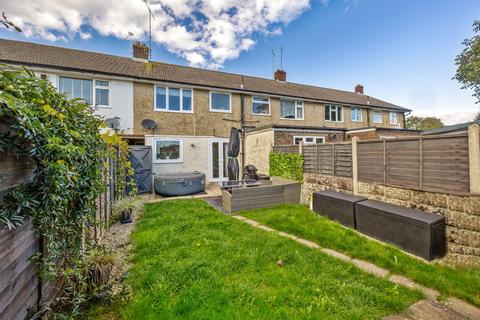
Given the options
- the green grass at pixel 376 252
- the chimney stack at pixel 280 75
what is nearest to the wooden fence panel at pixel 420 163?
the green grass at pixel 376 252

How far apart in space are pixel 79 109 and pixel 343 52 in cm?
1453

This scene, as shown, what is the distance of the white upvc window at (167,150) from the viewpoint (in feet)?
34.0

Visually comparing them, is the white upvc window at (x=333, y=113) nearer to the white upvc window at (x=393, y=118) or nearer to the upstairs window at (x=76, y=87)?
the white upvc window at (x=393, y=118)

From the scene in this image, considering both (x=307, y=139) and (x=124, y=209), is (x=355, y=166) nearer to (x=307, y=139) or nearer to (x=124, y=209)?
(x=307, y=139)

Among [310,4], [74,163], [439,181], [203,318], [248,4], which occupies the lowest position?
[203,318]

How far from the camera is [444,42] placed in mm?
9234

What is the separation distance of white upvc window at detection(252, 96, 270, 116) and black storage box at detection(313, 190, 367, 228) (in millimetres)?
8382

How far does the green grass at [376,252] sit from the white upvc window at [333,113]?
12060 millimetres

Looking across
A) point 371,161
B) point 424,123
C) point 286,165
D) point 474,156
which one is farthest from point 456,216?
point 424,123

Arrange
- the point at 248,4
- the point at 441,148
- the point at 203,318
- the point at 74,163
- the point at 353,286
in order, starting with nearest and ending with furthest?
the point at 74,163 → the point at 203,318 → the point at 353,286 → the point at 441,148 → the point at 248,4

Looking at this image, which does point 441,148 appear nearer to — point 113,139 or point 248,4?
point 113,139

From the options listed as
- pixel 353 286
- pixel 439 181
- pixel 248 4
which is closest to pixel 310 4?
pixel 248 4

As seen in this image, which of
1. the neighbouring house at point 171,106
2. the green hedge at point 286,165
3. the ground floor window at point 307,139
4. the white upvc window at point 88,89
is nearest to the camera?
the green hedge at point 286,165

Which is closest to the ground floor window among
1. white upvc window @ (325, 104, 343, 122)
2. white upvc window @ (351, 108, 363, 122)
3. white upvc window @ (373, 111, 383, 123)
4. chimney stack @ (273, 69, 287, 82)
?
white upvc window @ (325, 104, 343, 122)
